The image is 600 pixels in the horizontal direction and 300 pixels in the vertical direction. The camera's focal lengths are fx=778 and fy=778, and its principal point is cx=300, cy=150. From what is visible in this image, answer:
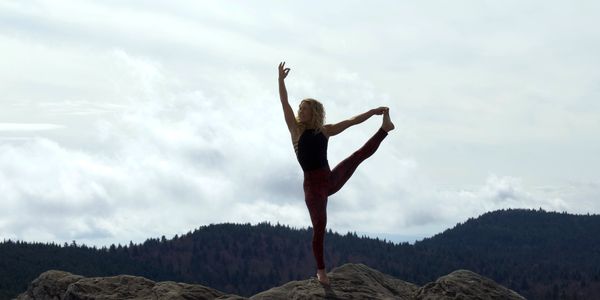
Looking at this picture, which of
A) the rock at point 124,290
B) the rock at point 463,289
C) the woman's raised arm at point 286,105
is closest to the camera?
the woman's raised arm at point 286,105

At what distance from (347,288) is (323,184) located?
246 cm

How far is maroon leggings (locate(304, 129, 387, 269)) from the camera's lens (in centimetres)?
1603

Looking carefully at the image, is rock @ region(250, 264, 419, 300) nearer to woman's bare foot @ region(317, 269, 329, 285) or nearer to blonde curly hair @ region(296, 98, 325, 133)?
woman's bare foot @ region(317, 269, 329, 285)

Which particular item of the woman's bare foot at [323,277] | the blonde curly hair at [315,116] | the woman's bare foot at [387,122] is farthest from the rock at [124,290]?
the woman's bare foot at [387,122]

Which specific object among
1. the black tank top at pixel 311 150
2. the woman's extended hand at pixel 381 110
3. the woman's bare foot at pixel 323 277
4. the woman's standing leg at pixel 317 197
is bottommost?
the woman's bare foot at pixel 323 277

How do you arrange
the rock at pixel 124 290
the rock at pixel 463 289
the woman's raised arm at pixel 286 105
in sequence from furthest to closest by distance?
the rock at pixel 124 290
the rock at pixel 463 289
the woman's raised arm at pixel 286 105

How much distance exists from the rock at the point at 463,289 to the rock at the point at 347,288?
23.9 inches

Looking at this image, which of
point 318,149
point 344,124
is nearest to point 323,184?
point 318,149

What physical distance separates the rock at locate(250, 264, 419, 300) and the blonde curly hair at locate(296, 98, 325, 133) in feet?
11.2

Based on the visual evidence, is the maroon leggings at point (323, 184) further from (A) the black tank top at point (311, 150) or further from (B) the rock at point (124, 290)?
(B) the rock at point (124, 290)

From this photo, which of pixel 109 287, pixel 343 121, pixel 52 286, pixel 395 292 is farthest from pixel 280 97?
pixel 52 286

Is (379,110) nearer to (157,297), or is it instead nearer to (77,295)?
(157,297)

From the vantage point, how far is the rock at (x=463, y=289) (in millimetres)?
16875

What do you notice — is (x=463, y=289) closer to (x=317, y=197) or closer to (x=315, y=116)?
(x=317, y=197)
